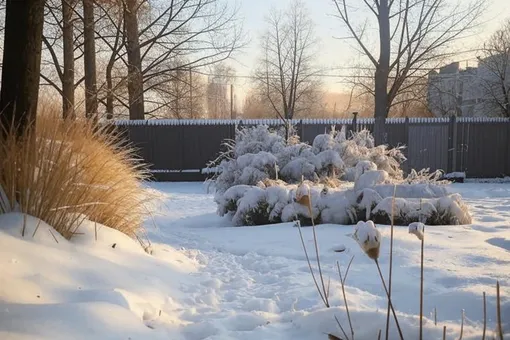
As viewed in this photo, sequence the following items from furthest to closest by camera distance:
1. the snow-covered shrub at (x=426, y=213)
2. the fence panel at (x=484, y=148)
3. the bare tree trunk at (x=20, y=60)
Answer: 1. the fence panel at (x=484, y=148)
2. the snow-covered shrub at (x=426, y=213)
3. the bare tree trunk at (x=20, y=60)

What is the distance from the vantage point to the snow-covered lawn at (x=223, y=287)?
7.07ft

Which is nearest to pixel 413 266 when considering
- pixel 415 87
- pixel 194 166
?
pixel 194 166

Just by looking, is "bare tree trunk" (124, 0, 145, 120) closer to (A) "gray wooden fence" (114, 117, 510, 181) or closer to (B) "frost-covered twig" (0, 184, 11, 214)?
(A) "gray wooden fence" (114, 117, 510, 181)

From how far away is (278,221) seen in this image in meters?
6.43

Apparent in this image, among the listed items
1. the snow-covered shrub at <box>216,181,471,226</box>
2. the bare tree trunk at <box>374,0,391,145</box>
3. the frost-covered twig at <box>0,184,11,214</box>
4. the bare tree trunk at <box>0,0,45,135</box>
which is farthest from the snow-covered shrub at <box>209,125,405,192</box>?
the bare tree trunk at <box>374,0,391,145</box>

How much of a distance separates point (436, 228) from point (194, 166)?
10348 millimetres

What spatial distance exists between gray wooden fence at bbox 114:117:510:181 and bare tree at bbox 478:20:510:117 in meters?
10.5

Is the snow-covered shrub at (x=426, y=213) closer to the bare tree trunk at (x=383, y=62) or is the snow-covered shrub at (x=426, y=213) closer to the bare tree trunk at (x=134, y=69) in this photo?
the bare tree trunk at (x=383, y=62)

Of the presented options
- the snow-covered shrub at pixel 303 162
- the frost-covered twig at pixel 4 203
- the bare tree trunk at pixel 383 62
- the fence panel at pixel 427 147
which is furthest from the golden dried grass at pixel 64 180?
the bare tree trunk at pixel 383 62

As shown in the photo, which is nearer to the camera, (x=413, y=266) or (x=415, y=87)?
(x=413, y=266)

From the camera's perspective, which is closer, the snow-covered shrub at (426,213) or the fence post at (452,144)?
the snow-covered shrub at (426,213)

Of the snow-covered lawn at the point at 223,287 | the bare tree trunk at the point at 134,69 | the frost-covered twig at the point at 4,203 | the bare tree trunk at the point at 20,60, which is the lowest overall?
the snow-covered lawn at the point at 223,287

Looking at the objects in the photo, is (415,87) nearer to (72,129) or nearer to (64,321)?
(72,129)

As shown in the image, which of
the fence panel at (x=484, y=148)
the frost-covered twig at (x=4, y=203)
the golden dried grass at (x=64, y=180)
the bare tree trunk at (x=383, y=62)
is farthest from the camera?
the bare tree trunk at (x=383, y=62)
